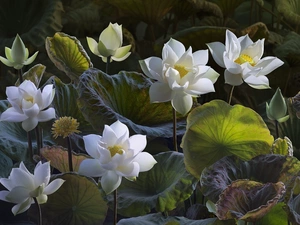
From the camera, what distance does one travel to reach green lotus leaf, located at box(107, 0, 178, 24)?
1312mm

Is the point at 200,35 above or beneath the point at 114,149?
beneath

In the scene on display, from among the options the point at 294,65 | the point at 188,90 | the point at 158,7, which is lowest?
the point at 294,65

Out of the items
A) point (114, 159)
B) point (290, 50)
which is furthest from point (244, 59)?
point (290, 50)

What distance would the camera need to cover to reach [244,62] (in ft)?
2.12

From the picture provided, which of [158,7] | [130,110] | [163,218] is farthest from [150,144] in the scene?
[158,7]

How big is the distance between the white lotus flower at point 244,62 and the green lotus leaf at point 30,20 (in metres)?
0.76

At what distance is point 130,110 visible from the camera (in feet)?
2.50

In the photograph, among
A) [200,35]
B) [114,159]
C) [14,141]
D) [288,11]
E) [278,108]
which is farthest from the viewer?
[288,11]

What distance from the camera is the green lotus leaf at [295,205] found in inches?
19.7

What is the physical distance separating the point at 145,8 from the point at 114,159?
→ 863 mm

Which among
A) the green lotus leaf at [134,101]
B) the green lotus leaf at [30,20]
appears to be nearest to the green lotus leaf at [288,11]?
the green lotus leaf at [30,20]

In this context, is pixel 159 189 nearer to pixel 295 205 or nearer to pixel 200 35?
pixel 295 205

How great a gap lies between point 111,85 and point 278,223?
0.92 feet

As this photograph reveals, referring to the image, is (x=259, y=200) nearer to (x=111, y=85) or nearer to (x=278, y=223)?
(x=278, y=223)
